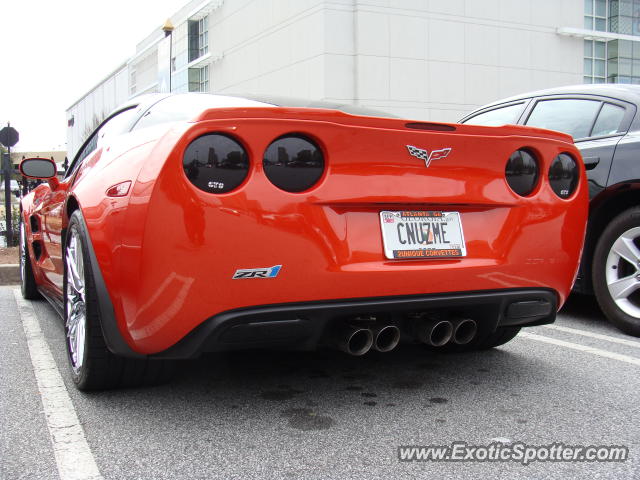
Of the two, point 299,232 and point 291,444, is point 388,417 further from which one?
point 299,232

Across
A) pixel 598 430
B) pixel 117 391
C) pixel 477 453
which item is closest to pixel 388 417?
pixel 477 453

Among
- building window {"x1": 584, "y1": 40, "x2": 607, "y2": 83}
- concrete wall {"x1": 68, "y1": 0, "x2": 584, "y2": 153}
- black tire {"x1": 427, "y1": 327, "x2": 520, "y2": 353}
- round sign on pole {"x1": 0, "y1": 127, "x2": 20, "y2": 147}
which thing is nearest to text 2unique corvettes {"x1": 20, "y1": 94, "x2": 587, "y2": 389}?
black tire {"x1": 427, "y1": 327, "x2": 520, "y2": 353}

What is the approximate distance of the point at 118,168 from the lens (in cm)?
260

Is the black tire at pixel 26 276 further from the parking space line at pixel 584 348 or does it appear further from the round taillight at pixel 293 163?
the parking space line at pixel 584 348

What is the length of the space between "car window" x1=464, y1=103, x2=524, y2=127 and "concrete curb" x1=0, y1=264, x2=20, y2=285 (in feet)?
17.2

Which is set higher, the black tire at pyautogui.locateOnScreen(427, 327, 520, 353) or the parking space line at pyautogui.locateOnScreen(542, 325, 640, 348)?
the black tire at pyautogui.locateOnScreen(427, 327, 520, 353)

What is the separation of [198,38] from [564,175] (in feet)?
139

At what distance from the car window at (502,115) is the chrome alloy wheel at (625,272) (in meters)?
1.36

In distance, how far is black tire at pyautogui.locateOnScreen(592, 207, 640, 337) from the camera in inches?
156

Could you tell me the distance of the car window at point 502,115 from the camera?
5.07 meters

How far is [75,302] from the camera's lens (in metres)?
3.03

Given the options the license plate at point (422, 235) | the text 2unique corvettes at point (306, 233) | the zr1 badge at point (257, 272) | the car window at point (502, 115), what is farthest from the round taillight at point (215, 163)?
the car window at point (502, 115)

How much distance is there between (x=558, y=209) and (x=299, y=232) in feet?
3.98

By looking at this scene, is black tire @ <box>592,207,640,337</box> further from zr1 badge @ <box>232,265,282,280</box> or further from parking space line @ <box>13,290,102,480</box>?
parking space line @ <box>13,290,102,480</box>
